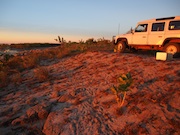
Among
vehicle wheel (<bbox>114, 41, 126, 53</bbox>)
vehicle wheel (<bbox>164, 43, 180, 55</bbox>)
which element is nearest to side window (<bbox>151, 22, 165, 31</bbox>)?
vehicle wheel (<bbox>164, 43, 180, 55</bbox>)

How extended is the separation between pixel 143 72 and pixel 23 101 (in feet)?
14.4

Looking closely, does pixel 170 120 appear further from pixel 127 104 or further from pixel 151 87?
pixel 151 87

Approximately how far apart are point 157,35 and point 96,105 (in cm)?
656

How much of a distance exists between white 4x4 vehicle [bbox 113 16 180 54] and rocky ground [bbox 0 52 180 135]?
7.66 feet

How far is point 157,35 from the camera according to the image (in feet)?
33.0

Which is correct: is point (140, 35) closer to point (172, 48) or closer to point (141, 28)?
point (141, 28)

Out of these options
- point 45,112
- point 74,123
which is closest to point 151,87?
point 74,123

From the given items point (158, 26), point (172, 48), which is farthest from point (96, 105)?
point (158, 26)

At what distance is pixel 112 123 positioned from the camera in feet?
14.3

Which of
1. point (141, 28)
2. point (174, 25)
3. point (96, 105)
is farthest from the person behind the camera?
point (141, 28)

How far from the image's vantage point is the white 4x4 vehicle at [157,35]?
942 cm

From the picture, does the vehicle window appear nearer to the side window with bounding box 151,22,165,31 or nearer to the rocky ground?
the side window with bounding box 151,22,165,31

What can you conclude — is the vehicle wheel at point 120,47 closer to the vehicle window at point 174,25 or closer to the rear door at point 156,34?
the rear door at point 156,34

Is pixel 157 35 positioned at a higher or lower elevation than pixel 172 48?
higher
